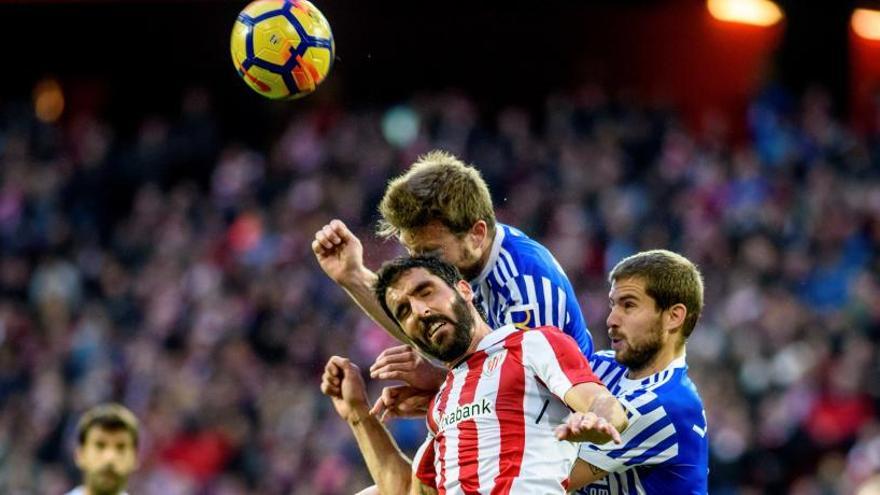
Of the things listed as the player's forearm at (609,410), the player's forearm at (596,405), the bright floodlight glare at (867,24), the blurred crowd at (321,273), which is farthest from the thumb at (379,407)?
the bright floodlight glare at (867,24)

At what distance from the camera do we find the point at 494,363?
505 centimetres

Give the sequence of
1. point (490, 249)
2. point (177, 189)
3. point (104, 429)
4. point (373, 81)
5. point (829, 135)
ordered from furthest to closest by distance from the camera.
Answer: point (373, 81) → point (177, 189) → point (829, 135) → point (104, 429) → point (490, 249)

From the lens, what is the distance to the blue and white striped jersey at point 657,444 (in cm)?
523

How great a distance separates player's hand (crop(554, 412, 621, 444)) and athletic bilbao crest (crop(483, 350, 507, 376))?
0.56m

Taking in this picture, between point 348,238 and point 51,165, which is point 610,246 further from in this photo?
point 348,238

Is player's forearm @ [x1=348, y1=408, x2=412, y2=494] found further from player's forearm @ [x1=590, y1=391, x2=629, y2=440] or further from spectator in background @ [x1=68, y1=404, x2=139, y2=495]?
spectator in background @ [x1=68, y1=404, x2=139, y2=495]

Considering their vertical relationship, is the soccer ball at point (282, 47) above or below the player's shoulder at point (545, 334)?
above

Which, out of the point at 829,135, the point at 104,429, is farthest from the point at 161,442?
the point at 829,135

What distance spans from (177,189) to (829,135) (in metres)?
7.86

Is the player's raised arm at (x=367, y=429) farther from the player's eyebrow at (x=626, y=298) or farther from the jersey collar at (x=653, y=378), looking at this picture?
the player's eyebrow at (x=626, y=298)

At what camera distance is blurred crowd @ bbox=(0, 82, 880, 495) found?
13109 mm

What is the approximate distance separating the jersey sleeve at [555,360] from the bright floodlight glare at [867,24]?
16.3 metres

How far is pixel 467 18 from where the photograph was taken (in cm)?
2164

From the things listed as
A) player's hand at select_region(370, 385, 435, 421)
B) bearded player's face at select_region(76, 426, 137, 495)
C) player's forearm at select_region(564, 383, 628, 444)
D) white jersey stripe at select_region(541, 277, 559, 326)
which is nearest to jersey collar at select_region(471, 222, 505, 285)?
white jersey stripe at select_region(541, 277, 559, 326)
